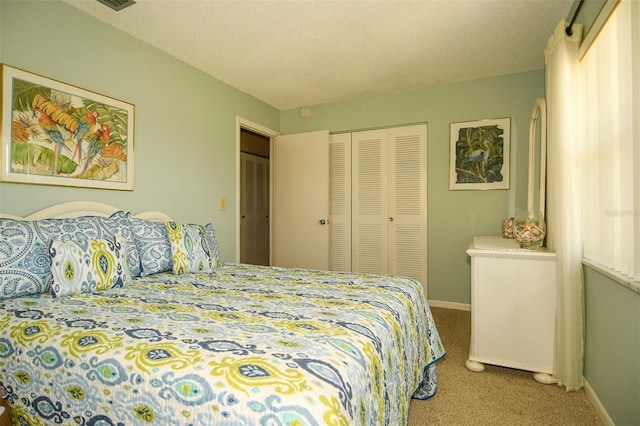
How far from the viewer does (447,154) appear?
3.62 metres

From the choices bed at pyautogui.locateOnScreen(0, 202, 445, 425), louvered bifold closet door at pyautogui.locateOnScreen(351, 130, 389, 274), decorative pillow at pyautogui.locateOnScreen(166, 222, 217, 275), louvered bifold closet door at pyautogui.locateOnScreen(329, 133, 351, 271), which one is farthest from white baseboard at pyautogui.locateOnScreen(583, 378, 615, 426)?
louvered bifold closet door at pyautogui.locateOnScreen(329, 133, 351, 271)

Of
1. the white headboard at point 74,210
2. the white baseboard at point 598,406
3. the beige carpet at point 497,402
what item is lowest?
the beige carpet at point 497,402

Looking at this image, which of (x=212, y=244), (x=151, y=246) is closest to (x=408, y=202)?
(x=212, y=244)

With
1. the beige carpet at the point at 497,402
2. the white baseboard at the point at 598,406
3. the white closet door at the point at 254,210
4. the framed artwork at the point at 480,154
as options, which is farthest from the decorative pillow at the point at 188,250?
the framed artwork at the point at 480,154

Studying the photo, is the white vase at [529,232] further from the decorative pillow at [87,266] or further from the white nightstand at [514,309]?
the decorative pillow at [87,266]

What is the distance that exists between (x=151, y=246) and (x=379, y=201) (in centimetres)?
257

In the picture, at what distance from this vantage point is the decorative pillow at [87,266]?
1.61 metres

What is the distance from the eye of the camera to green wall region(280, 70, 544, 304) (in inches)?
130

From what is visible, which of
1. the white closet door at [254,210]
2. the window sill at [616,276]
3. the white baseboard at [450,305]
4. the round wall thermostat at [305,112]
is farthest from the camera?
the white closet door at [254,210]

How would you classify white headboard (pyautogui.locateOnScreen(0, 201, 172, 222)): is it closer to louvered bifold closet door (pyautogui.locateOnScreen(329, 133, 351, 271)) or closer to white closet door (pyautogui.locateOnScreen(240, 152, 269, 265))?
louvered bifold closet door (pyautogui.locateOnScreen(329, 133, 351, 271))

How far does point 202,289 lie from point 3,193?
1.24m

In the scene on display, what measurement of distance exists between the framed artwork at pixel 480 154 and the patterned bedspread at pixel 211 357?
225 cm

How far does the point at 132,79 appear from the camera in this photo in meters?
2.52

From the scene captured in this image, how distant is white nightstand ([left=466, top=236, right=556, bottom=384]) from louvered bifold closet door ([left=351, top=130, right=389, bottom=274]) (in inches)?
67.9
